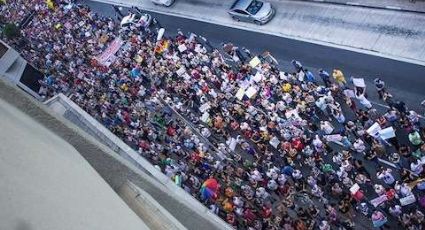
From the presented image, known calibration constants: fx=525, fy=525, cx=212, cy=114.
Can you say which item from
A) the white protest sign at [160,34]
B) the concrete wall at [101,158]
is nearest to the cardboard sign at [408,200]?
the concrete wall at [101,158]

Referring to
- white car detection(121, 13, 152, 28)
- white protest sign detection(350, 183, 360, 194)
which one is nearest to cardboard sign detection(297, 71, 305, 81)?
white protest sign detection(350, 183, 360, 194)

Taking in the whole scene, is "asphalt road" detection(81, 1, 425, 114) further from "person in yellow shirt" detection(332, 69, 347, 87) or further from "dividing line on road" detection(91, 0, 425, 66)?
"person in yellow shirt" detection(332, 69, 347, 87)

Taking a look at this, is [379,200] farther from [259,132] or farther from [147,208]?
[147,208]

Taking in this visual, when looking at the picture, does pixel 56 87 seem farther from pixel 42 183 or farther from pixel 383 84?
pixel 42 183

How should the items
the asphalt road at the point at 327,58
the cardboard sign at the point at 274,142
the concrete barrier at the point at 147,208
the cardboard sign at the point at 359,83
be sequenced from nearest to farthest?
the concrete barrier at the point at 147,208 → the cardboard sign at the point at 274,142 → the cardboard sign at the point at 359,83 → the asphalt road at the point at 327,58

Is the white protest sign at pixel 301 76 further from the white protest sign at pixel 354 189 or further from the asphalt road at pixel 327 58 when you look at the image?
the white protest sign at pixel 354 189

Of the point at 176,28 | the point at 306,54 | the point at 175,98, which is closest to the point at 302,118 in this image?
the point at 306,54
